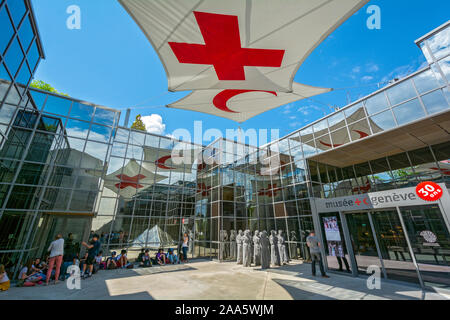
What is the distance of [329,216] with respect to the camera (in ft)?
24.5

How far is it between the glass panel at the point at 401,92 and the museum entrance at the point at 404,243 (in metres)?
6.23

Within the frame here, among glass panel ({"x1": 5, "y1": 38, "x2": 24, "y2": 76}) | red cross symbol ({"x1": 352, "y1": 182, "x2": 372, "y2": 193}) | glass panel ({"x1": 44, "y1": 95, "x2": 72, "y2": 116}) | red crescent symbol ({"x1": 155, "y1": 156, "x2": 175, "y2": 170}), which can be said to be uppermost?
glass panel ({"x1": 44, "y1": 95, "x2": 72, "y2": 116})

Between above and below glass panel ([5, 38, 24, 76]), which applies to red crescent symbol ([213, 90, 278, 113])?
below

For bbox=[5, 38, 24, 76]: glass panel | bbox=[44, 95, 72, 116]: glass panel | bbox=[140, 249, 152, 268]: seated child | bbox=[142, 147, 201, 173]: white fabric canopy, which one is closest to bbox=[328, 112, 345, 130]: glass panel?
bbox=[142, 147, 201, 173]: white fabric canopy

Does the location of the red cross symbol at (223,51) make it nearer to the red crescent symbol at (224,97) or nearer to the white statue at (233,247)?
the red crescent symbol at (224,97)

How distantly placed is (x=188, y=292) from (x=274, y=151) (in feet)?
40.2

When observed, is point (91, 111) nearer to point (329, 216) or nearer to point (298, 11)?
point (298, 11)

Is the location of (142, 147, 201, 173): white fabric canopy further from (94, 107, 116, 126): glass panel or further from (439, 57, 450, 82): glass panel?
(439, 57, 450, 82): glass panel

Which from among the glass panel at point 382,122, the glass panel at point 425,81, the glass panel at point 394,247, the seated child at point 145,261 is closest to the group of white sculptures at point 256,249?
the seated child at point 145,261

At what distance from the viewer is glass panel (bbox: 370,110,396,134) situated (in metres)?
9.07

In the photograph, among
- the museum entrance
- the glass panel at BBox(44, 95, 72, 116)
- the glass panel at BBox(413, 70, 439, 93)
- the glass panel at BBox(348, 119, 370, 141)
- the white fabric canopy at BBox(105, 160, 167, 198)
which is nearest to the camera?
the museum entrance

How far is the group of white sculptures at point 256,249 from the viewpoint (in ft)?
28.6

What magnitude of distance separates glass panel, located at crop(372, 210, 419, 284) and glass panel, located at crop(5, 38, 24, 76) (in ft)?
45.1

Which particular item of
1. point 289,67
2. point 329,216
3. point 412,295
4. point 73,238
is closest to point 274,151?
point 329,216
